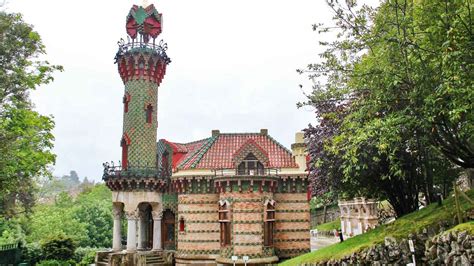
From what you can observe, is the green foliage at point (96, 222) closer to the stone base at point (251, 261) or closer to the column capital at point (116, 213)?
the column capital at point (116, 213)

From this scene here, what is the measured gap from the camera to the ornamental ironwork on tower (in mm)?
25312

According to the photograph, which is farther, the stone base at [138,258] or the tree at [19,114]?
the stone base at [138,258]

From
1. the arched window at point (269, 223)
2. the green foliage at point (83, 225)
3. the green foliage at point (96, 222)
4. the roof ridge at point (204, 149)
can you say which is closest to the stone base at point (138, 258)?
the roof ridge at point (204, 149)

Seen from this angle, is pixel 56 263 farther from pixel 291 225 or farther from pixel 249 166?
pixel 291 225

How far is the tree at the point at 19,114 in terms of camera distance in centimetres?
1558

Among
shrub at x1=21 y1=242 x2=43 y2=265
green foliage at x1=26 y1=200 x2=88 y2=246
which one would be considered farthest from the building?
green foliage at x1=26 y1=200 x2=88 y2=246

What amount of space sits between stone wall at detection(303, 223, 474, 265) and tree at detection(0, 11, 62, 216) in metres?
12.8

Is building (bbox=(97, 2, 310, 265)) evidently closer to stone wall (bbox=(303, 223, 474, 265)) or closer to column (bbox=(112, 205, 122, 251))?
column (bbox=(112, 205, 122, 251))

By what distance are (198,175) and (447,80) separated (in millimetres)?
17008

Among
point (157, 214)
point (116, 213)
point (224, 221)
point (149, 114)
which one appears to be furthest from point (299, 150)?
point (116, 213)

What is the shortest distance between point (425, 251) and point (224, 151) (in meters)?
16.9

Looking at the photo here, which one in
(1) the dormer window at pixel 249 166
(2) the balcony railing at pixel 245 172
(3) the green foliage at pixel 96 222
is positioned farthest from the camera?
(3) the green foliage at pixel 96 222

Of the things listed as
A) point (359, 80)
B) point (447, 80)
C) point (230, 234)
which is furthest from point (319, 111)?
point (230, 234)

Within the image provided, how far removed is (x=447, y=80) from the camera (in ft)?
32.8
